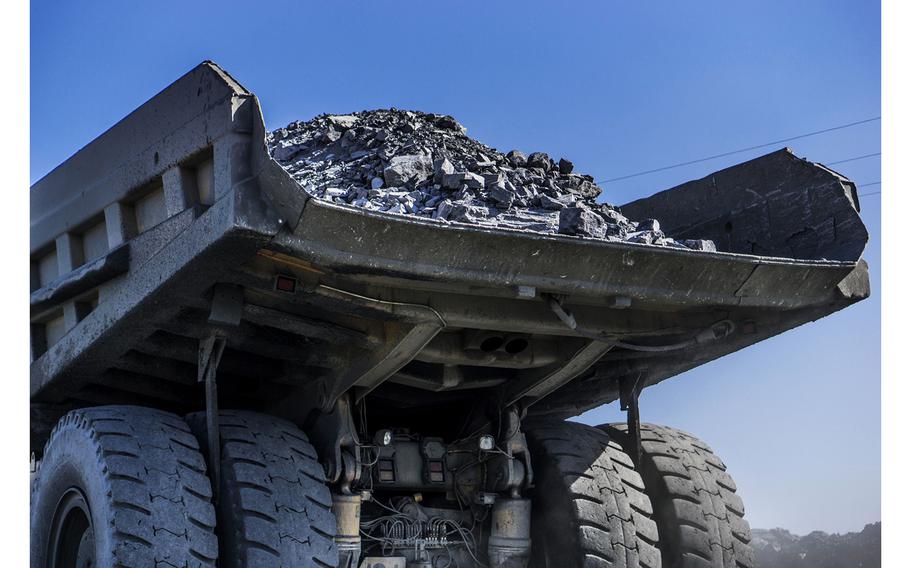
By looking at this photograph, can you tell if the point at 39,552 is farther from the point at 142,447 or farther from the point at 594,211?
the point at 594,211

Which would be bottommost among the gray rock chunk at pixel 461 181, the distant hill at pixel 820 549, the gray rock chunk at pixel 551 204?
the distant hill at pixel 820 549

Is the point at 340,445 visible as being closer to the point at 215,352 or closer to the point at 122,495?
the point at 215,352

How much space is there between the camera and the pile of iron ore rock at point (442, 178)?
16.8 feet

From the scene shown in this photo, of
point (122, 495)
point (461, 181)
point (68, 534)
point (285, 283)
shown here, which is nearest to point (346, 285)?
point (285, 283)

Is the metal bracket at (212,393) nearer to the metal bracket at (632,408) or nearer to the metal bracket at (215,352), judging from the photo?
the metal bracket at (215,352)

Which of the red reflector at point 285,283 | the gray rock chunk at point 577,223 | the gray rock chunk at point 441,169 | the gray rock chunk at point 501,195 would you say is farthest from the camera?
the gray rock chunk at point 441,169

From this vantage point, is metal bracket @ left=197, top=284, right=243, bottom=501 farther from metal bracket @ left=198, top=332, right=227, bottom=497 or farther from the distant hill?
the distant hill

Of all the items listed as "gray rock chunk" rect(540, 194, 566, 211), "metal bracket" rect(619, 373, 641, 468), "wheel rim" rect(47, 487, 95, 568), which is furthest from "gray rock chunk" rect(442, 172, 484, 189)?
"wheel rim" rect(47, 487, 95, 568)

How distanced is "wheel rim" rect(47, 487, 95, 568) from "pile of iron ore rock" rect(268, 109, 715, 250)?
157cm

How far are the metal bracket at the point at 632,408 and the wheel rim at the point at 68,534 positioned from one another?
2676mm

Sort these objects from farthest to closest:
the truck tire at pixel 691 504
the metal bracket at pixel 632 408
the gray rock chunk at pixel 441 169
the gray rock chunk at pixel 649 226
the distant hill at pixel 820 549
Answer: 1. the distant hill at pixel 820 549
2. the metal bracket at pixel 632 408
3. the truck tire at pixel 691 504
4. the gray rock chunk at pixel 649 226
5. the gray rock chunk at pixel 441 169

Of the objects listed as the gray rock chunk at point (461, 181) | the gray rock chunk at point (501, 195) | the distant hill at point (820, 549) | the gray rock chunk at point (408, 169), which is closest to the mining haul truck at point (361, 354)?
the gray rock chunk at point (501, 195)

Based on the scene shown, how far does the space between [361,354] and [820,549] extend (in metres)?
6.70

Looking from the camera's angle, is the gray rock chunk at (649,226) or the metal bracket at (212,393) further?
the gray rock chunk at (649,226)
